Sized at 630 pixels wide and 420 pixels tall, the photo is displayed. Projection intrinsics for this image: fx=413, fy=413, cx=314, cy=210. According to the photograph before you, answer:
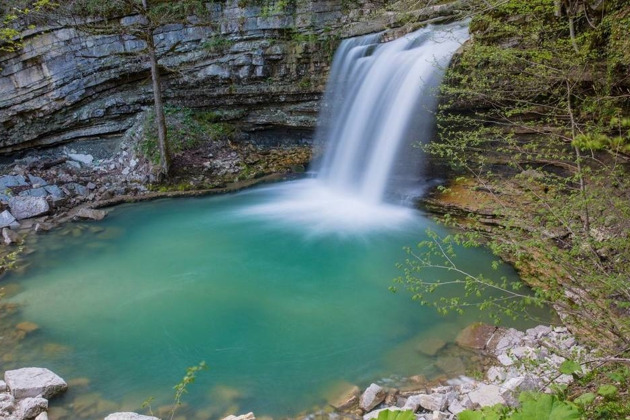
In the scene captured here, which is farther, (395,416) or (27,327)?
(27,327)

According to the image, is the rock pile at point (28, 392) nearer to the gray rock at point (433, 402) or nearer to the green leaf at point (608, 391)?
the gray rock at point (433, 402)

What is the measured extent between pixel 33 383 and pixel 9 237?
4.66 meters

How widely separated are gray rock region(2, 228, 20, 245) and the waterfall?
6.38 m

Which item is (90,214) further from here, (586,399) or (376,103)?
(586,399)

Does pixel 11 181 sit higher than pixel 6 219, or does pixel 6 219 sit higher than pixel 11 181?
pixel 11 181

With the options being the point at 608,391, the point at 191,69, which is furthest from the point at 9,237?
the point at 608,391

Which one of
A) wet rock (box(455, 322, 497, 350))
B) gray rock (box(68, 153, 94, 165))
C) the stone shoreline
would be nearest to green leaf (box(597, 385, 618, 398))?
the stone shoreline

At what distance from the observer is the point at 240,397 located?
4.09 metres

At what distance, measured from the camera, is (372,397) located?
388cm

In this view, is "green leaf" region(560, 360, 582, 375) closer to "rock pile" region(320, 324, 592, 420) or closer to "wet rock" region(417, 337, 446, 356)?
"rock pile" region(320, 324, 592, 420)

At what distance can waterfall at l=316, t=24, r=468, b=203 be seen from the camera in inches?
318

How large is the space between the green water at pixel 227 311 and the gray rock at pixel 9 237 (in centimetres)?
42

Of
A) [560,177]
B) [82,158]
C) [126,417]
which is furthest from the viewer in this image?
[82,158]

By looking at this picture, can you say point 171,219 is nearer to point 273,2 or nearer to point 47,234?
point 47,234
